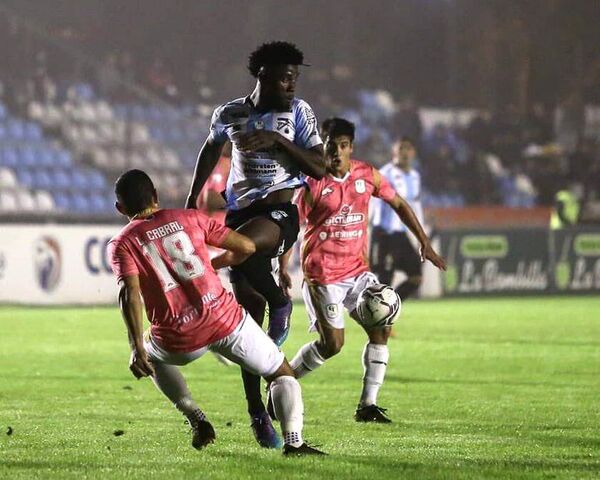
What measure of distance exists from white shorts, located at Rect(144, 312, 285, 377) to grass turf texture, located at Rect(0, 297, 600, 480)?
1.44 feet

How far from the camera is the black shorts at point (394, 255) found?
1589 centimetres

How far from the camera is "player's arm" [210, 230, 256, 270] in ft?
19.2

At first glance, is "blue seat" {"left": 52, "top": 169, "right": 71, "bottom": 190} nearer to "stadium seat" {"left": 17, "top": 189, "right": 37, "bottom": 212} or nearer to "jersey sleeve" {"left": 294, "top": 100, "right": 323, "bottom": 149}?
"stadium seat" {"left": 17, "top": 189, "right": 37, "bottom": 212}

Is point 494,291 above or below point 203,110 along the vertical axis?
below

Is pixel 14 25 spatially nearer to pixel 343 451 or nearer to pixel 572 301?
pixel 572 301

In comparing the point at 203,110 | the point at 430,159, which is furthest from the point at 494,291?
the point at 203,110

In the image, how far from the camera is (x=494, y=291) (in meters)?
24.8

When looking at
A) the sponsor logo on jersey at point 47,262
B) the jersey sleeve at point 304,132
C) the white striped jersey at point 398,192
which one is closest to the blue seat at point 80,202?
the sponsor logo on jersey at point 47,262

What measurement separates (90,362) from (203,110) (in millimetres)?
14462

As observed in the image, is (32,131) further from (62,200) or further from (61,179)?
(62,200)

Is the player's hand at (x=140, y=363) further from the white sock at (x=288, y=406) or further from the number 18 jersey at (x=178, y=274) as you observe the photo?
the white sock at (x=288, y=406)

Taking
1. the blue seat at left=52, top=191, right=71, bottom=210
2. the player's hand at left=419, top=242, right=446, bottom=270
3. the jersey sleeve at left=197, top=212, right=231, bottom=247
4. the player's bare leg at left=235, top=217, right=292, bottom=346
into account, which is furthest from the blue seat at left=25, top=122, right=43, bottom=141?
the jersey sleeve at left=197, top=212, right=231, bottom=247

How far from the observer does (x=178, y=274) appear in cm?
577

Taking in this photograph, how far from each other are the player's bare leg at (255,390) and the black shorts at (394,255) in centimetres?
890
